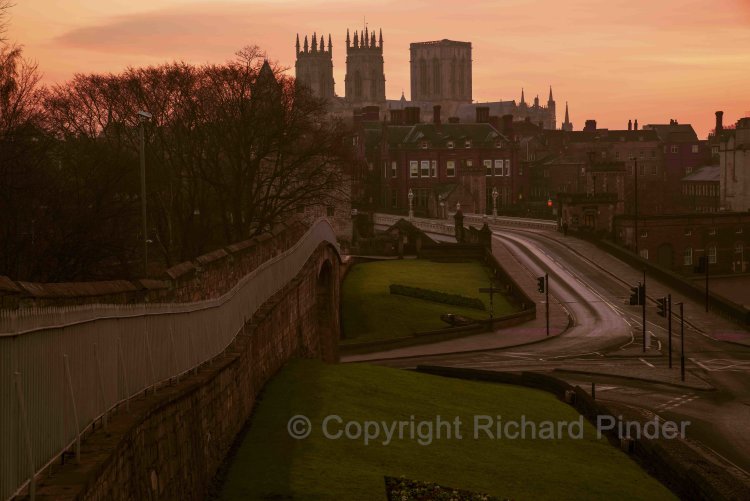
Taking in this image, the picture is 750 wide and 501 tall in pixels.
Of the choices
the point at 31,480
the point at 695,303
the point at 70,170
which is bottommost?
the point at 695,303

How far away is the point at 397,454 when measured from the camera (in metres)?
27.2

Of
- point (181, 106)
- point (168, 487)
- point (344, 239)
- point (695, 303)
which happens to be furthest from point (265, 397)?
point (344, 239)

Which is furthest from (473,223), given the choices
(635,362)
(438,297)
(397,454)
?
(397,454)

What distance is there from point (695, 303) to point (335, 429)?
57.1m

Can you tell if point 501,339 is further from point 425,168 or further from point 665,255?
point 425,168

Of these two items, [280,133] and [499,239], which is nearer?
[280,133]

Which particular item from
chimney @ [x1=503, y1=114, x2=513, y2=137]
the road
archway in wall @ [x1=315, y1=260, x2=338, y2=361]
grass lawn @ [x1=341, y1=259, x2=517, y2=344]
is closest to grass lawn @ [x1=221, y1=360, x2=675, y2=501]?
archway in wall @ [x1=315, y1=260, x2=338, y2=361]

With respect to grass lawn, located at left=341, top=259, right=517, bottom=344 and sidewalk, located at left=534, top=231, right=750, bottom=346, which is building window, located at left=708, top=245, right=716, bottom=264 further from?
grass lawn, located at left=341, top=259, right=517, bottom=344

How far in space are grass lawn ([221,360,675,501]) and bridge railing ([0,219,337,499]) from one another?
9.36 feet

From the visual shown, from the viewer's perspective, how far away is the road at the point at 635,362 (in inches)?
1801

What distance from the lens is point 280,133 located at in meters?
65.8

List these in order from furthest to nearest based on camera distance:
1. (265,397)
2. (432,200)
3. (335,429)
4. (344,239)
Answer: (432,200) < (344,239) < (265,397) < (335,429)

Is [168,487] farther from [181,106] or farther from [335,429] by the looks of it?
[181,106]

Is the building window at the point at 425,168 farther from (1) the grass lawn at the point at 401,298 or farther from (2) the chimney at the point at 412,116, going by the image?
(1) the grass lawn at the point at 401,298
